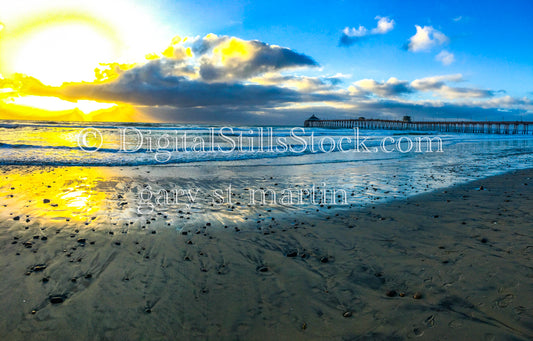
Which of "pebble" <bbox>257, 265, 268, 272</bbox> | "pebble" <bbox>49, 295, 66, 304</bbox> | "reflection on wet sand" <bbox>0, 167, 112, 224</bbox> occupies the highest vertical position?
"reflection on wet sand" <bbox>0, 167, 112, 224</bbox>

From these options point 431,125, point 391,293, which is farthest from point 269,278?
point 431,125

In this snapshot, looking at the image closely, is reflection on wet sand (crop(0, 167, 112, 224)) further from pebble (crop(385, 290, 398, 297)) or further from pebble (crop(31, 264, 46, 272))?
pebble (crop(385, 290, 398, 297))

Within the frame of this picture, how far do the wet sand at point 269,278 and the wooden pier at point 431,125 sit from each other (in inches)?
5005

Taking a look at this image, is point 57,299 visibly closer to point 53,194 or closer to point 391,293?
point 391,293

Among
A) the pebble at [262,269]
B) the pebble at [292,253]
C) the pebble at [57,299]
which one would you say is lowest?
the pebble at [57,299]

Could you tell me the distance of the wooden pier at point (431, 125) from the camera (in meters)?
108

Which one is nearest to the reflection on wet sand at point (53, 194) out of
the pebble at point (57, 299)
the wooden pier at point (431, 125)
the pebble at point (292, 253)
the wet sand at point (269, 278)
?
the wet sand at point (269, 278)

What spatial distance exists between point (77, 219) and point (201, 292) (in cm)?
472

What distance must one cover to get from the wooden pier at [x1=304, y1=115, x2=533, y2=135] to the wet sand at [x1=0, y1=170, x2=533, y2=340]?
127 metres

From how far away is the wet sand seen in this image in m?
3.46

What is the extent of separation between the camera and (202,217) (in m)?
7.41

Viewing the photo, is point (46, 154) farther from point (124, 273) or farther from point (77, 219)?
point (124, 273)

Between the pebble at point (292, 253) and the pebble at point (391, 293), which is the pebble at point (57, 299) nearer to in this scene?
the pebble at point (292, 253)

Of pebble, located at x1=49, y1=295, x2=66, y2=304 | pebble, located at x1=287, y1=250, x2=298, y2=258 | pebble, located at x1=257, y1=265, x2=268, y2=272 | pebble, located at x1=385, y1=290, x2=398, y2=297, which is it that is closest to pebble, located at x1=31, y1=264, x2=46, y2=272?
pebble, located at x1=49, y1=295, x2=66, y2=304
